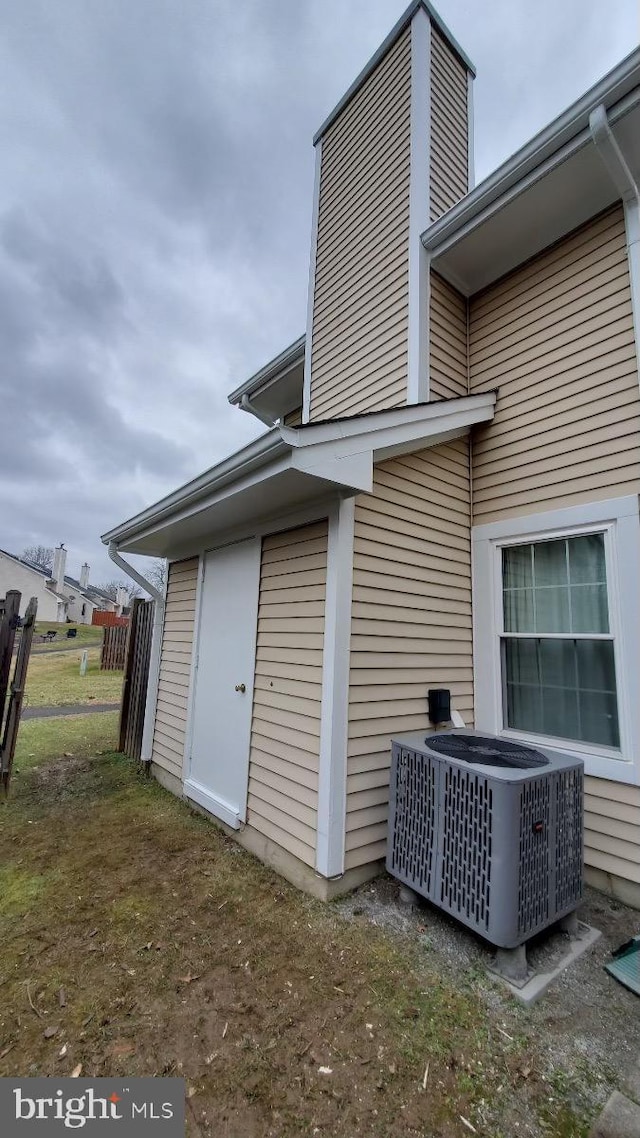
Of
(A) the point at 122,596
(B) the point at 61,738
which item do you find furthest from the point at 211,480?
(A) the point at 122,596

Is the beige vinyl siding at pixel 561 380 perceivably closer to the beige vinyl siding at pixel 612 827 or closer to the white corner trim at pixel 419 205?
the white corner trim at pixel 419 205

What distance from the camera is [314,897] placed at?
2.60m

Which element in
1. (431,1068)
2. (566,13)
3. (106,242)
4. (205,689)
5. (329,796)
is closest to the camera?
(431,1068)

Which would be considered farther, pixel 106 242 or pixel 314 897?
pixel 106 242

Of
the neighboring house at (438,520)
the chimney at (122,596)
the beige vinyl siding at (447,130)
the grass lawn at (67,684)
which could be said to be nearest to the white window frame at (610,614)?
the neighboring house at (438,520)

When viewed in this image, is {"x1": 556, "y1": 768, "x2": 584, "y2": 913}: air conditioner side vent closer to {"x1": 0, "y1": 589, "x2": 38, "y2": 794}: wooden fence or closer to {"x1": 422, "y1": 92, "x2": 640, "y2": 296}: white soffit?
{"x1": 422, "y1": 92, "x2": 640, "y2": 296}: white soffit

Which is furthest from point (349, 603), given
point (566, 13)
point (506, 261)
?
point (566, 13)

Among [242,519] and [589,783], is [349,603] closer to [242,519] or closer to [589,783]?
[242,519]

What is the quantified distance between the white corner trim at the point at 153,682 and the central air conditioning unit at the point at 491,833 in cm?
344

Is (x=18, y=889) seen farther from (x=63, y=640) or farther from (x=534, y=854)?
(x=63, y=640)

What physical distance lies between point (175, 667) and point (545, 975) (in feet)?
12.8

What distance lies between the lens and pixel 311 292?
533cm

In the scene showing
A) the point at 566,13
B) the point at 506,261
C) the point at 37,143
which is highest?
the point at 37,143

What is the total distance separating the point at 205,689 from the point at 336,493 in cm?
239
